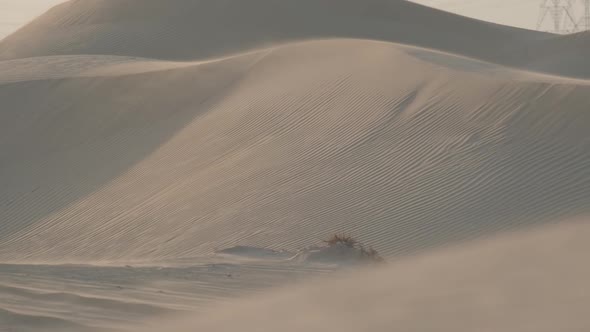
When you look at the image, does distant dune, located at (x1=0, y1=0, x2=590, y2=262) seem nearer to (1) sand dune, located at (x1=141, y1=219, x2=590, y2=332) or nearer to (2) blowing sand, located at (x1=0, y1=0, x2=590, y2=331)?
(2) blowing sand, located at (x1=0, y1=0, x2=590, y2=331)

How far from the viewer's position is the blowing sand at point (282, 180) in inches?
245

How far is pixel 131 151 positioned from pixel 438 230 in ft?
25.2

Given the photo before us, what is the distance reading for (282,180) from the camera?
16.4m

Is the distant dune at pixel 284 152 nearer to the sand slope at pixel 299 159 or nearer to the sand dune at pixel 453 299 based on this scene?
the sand slope at pixel 299 159

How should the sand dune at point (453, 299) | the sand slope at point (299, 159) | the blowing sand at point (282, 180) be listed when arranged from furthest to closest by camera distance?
the sand slope at point (299, 159), the blowing sand at point (282, 180), the sand dune at point (453, 299)

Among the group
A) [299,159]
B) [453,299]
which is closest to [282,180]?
[299,159]

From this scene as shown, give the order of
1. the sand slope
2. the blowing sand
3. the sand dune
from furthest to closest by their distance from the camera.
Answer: the sand slope
the blowing sand
the sand dune

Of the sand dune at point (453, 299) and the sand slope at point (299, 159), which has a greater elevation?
the sand slope at point (299, 159)

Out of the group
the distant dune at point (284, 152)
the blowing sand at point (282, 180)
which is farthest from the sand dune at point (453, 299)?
the distant dune at point (284, 152)

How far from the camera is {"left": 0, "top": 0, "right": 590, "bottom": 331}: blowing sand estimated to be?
20.4ft

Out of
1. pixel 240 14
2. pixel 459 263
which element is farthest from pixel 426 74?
pixel 240 14

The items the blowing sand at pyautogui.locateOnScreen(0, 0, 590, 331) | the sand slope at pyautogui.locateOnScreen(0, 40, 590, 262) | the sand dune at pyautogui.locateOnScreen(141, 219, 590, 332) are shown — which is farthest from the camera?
the sand slope at pyautogui.locateOnScreen(0, 40, 590, 262)

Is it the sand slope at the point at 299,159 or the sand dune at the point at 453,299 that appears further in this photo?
the sand slope at the point at 299,159

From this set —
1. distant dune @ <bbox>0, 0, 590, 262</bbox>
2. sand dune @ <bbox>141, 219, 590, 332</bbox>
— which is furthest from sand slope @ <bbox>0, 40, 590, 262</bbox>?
sand dune @ <bbox>141, 219, 590, 332</bbox>
